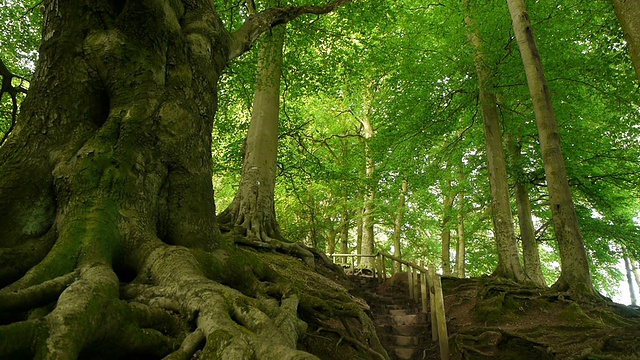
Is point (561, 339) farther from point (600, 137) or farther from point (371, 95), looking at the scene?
point (371, 95)

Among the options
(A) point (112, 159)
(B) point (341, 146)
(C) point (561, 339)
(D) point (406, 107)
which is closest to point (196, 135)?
(A) point (112, 159)

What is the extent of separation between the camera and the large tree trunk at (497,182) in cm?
870

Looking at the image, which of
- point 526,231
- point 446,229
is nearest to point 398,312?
point 526,231

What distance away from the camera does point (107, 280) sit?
2080 mm

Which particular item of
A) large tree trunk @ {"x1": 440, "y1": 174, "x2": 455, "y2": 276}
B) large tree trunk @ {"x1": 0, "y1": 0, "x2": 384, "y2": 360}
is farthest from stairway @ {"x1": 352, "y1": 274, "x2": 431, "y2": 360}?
large tree trunk @ {"x1": 440, "y1": 174, "x2": 455, "y2": 276}

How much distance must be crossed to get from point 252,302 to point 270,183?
586cm

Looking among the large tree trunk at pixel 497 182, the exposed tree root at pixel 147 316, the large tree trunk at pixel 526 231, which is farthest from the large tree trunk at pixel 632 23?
the large tree trunk at pixel 526 231

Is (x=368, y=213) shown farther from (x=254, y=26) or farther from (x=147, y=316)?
(x=147, y=316)

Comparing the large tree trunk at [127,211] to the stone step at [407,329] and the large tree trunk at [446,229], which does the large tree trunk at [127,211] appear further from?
the large tree trunk at [446,229]

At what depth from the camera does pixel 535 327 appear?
19.0 feet

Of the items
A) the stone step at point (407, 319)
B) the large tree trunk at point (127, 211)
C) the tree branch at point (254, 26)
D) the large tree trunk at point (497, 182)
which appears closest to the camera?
the large tree trunk at point (127, 211)

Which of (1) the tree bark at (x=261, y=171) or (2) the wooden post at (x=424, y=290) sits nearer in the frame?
(1) the tree bark at (x=261, y=171)

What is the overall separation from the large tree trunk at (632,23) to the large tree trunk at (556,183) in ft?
12.9

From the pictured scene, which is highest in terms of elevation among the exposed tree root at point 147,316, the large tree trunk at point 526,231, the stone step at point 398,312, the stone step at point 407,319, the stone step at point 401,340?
the large tree trunk at point 526,231
